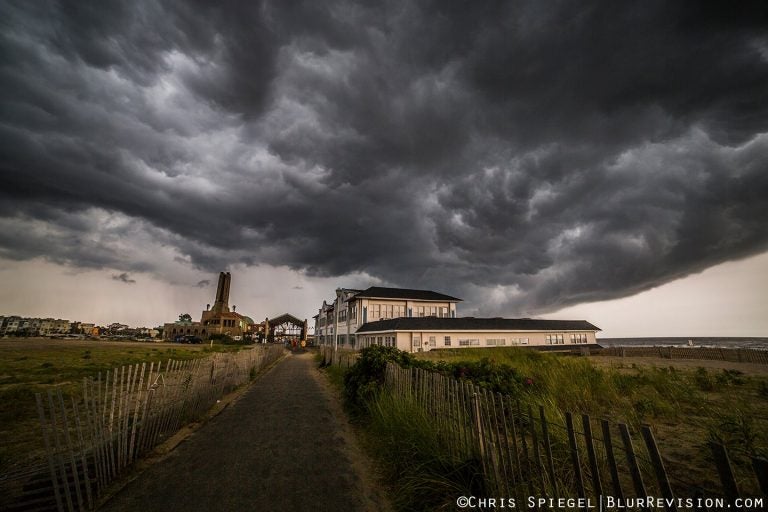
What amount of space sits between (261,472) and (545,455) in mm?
4983

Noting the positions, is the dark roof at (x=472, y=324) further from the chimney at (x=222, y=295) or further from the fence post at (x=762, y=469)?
the chimney at (x=222, y=295)

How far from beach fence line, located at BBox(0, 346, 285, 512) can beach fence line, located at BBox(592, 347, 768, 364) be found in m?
38.5

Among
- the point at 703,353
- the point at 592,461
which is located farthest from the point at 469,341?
the point at 592,461

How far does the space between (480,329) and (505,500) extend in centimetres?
3836

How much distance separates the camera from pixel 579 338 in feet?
156

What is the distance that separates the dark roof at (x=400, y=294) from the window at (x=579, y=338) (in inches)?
691

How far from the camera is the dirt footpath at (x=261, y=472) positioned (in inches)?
192

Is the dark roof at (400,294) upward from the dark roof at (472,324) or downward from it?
upward

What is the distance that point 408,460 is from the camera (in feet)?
19.1

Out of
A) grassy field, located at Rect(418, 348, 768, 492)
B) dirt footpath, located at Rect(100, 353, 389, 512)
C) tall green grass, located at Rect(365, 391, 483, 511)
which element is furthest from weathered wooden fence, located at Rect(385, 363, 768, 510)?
dirt footpath, located at Rect(100, 353, 389, 512)

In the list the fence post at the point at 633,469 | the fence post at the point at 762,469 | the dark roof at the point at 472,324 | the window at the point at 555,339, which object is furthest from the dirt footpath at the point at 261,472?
the window at the point at 555,339

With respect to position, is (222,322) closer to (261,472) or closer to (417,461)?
(261,472)

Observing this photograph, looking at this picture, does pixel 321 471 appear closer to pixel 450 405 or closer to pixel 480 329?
pixel 450 405

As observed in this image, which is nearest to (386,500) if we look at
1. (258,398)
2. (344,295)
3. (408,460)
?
(408,460)
